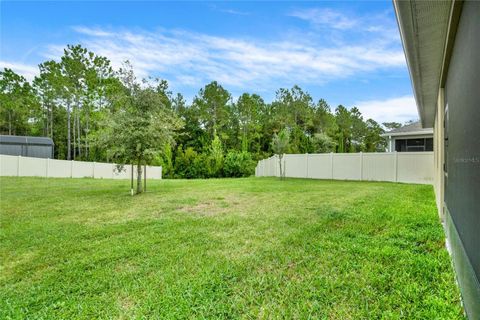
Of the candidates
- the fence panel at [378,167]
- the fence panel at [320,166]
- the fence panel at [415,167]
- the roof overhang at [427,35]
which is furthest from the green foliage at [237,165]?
the roof overhang at [427,35]

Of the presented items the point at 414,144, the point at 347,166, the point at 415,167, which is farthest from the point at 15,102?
the point at 414,144

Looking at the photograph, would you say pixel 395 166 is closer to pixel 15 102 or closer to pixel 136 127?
pixel 136 127

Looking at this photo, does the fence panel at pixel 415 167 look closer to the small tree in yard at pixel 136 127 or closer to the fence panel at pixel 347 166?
the fence panel at pixel 347 166

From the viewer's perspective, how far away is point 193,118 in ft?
118

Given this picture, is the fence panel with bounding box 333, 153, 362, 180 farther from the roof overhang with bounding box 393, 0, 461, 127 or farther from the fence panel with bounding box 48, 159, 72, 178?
the fence panel with bounding box 48, 159, 72, 178

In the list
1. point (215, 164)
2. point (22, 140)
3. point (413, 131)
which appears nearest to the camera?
point (413, 131)

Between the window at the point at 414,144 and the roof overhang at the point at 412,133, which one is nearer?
the roof overhang at the point at 412,133

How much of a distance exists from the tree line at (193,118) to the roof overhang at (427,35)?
15062mm

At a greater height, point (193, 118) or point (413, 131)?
point (193, 118)

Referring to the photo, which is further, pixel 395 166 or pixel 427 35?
pixel 395 166

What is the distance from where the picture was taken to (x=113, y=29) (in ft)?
48.1

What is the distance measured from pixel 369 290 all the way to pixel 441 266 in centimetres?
105

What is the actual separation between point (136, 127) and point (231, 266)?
768cm

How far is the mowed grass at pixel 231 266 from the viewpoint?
8.65 feet
